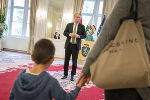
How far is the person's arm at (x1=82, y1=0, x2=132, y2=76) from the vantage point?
70 centimetres

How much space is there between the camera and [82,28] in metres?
3.24

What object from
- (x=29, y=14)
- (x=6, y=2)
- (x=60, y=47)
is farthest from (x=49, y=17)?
(x=6, y=2)

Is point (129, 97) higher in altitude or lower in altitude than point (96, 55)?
lower

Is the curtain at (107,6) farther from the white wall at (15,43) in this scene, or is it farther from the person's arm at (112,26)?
the person's arm at (112,26)

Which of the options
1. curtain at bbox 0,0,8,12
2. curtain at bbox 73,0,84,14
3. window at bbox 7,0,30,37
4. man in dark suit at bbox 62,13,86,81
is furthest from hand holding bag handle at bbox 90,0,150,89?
curtain at bbox 0,0,8,12

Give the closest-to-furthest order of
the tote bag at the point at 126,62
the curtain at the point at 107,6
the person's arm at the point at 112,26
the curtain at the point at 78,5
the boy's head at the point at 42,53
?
the tote bag at the point at 126,62, the person's arm at the point at 112,26, the boy's head at the point at 42,53, the curtain at the point at 107,6, the curtain at the point at 78,5

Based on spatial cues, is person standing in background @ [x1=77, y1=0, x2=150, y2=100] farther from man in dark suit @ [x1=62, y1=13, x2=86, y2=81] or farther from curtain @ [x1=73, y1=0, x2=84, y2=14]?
curtain @ [x1=73, y1=0, x2=84, y2=14]

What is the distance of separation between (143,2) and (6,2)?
27.2 feet

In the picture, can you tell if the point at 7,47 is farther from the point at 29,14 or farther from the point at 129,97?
the point at 129,97

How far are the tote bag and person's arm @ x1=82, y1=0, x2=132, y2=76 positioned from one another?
0.05 m

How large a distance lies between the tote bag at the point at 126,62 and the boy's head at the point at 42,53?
1.11 feet

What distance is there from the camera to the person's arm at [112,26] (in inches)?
27.5

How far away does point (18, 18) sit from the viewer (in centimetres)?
770

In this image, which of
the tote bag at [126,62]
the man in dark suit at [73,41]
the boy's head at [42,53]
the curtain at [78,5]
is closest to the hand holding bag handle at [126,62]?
the tote bag at [126,62]
